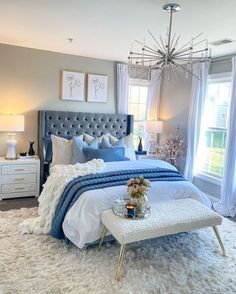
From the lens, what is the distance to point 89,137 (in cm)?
465

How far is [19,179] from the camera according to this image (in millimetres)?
4234

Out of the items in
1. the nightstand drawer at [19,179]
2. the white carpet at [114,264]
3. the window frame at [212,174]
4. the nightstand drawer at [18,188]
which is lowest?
the white carpet at [114,264]

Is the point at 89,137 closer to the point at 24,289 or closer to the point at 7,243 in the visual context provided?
the point at 7,243

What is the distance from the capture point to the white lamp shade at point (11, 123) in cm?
411

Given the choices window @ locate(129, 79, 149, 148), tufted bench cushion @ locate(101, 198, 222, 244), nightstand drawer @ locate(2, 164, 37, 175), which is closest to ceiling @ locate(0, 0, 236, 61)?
window @ locate(129, 79, 149, 148)

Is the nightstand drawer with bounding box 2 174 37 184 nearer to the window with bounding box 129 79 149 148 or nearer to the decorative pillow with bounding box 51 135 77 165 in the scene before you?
the decorative pillow with bounding box 51 135 77 165

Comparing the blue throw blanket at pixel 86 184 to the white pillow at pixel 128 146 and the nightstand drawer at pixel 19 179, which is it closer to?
the white pillow at pixel 128 146

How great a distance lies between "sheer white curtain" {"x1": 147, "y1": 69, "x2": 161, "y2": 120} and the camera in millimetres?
5688

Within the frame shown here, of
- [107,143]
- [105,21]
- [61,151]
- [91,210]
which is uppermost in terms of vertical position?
[105,21]

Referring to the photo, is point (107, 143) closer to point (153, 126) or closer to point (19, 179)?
point (153, 126)

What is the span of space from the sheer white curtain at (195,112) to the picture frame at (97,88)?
165 centimetres

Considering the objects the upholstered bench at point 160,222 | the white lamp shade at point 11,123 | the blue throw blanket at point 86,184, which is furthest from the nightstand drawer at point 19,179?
the upholstered bench at point 160,222

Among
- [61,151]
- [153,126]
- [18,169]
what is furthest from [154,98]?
[18,169]

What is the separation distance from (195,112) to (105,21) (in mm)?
2457
